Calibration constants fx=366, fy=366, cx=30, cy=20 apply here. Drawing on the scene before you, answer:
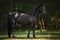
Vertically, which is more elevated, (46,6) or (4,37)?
(46,6)

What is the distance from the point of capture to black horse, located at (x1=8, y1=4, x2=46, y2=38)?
1336cm

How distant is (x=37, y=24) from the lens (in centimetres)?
1339

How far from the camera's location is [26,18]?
1343 centimetres

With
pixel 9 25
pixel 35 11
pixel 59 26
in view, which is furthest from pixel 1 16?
pixel 59 26

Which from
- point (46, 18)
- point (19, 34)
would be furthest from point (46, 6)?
point (19, 34)

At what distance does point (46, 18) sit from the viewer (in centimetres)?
1334

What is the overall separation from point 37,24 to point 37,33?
0.33 meters

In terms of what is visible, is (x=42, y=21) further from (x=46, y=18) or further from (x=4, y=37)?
(x=4, y=37)

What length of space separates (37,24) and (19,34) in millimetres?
753

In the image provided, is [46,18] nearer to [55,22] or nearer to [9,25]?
[55,22]

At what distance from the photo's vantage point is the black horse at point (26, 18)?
13.4 metres

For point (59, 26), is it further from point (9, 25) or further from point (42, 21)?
point (9, 25)

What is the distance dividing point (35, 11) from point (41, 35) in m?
0.90

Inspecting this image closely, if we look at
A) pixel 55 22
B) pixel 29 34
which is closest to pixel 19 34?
pixel 29 34
